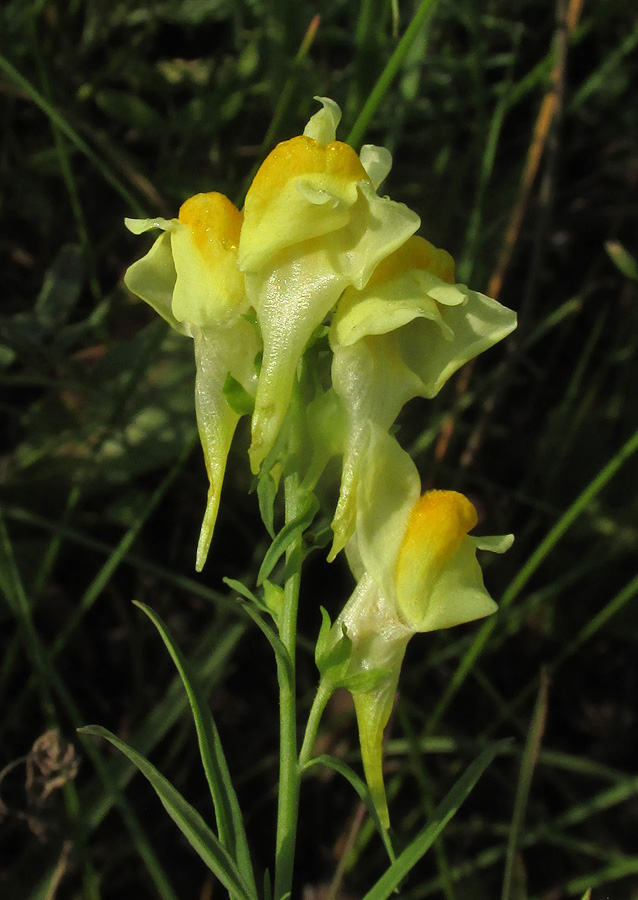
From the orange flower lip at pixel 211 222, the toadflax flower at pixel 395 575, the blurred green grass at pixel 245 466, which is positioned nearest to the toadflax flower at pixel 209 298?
the orange flower lip at pixel 211 222

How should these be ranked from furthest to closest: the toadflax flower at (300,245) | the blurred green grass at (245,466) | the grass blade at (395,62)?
the blurred green grass at (245,466), the grass blade at (395,62), the toadflax flower at (300,245)

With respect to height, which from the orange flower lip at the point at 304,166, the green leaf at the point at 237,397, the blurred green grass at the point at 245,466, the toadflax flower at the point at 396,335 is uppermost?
the orange flower lip at the point at 304,166

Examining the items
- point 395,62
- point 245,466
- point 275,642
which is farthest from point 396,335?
point 245,466

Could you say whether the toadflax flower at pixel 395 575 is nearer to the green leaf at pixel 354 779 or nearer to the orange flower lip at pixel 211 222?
the green leaf at pixel 354 779

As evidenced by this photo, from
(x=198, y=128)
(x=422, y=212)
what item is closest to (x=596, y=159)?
(x=422, y=212)

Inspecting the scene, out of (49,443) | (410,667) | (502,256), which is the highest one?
(502,256)

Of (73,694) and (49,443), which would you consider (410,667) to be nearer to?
(73,694)

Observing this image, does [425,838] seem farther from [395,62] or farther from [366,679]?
[395,62]
